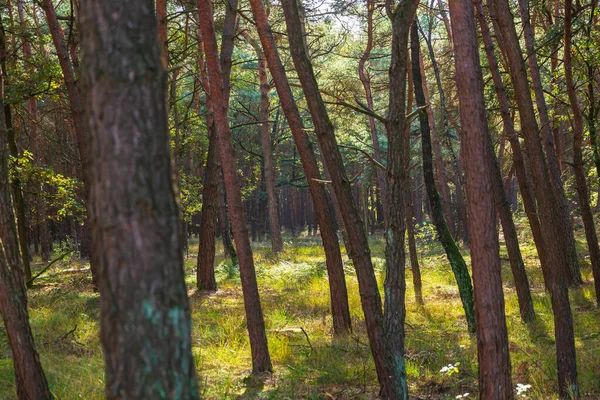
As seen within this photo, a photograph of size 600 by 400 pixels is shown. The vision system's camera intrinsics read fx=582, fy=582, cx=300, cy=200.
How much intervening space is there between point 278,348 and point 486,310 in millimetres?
3514

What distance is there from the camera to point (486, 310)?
549 centimetres

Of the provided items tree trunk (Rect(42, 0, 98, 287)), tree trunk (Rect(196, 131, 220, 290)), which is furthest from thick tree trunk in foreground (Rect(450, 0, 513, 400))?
tree trunk (Rect(196, 131, 220, 290))

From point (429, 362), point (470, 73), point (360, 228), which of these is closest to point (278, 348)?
point (429, 362)

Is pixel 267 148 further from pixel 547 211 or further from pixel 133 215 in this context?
pixel 133 215

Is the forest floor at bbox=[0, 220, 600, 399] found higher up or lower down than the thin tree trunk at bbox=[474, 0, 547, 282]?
lower down

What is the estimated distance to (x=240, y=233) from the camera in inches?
284

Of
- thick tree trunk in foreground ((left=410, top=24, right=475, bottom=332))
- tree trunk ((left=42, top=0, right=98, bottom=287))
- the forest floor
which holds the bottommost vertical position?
the forest floor

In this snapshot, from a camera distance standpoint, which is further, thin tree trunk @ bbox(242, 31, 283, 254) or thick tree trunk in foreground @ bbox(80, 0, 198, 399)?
thin tree trunk @ bbox(242, 31, 283, 254)

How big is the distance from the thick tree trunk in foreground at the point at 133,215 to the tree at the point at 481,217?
12.3 ft

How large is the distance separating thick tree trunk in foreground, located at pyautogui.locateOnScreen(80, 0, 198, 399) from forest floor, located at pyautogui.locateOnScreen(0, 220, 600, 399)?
389 cm

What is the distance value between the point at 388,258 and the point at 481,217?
953 millimetres

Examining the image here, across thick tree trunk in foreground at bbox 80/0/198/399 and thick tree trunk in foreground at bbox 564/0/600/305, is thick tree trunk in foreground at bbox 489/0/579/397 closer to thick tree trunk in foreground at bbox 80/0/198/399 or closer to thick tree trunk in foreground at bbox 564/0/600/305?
thick tree trunk in foreground at bbox 564/0/600/305

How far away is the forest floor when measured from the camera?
21.2ft

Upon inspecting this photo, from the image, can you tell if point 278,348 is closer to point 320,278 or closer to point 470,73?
point 470,73
